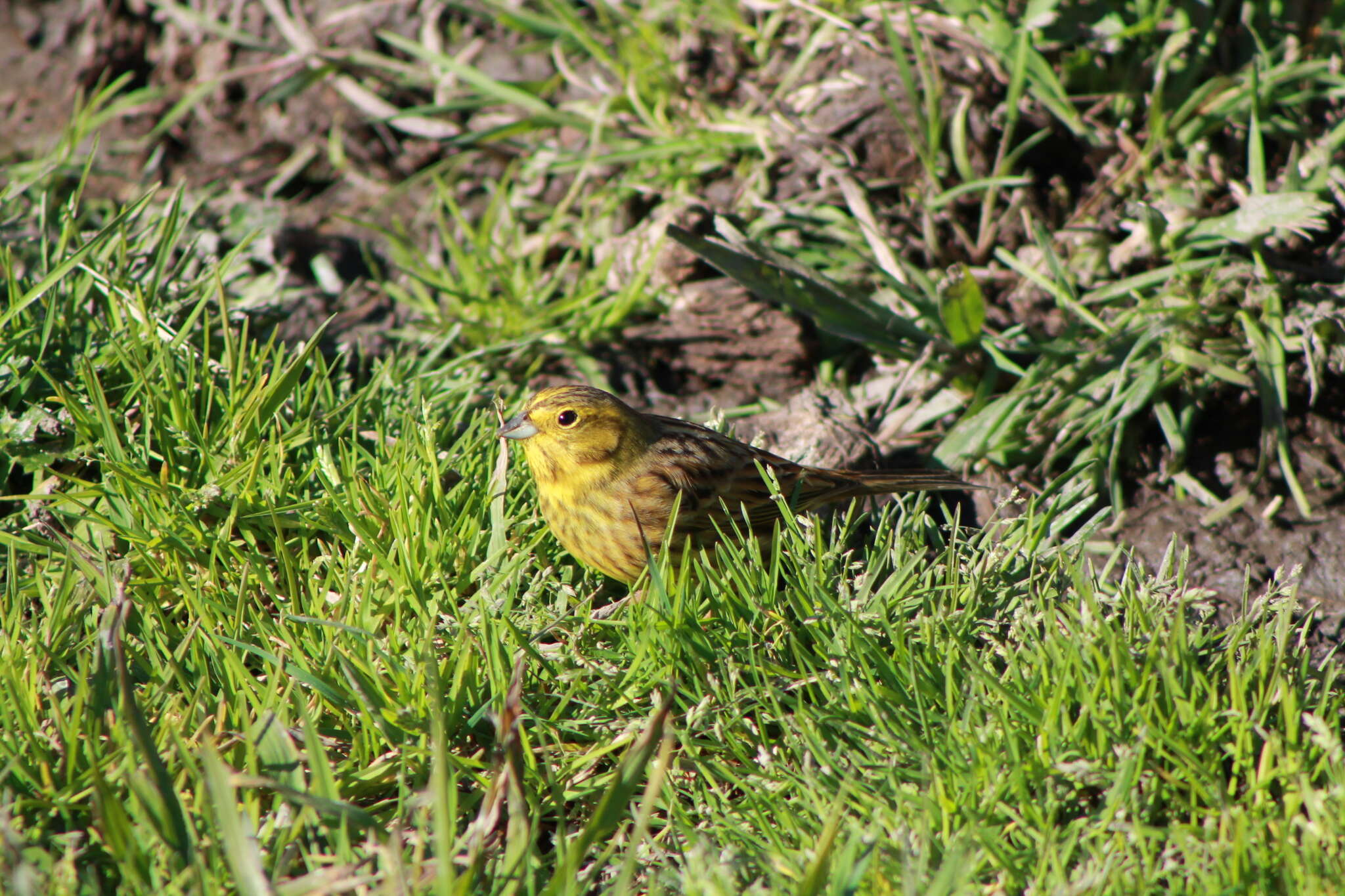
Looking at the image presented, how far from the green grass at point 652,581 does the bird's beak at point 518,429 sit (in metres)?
0.17

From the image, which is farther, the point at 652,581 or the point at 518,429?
the point at 518,429

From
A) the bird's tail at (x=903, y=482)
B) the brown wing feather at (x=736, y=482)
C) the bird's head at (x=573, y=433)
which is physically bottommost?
the bird's tail at (x=903, y=482)

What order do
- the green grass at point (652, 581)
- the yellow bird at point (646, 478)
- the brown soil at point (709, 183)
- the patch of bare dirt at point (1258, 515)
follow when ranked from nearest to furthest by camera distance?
1. the green grass at point (652, 581)
2. the yellow bird at point (646, 478)
3. the patch of bare dirt at point (1258, 515)
4. the brown soil at point (709, 183)

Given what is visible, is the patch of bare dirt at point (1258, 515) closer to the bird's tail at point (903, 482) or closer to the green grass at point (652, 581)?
the green grass at point (652, 581)

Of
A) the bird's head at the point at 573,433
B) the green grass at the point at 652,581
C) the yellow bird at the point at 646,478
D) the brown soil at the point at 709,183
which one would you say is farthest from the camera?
the brown soil at the point at 709,183

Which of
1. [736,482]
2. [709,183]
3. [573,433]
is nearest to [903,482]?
[736,482]

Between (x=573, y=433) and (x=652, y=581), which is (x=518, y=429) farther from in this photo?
(x=652, y=581)

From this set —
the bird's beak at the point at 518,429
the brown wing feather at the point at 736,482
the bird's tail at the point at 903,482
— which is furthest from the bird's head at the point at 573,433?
the bird's tail at the point at 903,482

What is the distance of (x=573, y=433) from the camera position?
3.49 meters

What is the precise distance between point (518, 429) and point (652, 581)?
86 cm

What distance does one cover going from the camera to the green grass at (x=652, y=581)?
2.35 m

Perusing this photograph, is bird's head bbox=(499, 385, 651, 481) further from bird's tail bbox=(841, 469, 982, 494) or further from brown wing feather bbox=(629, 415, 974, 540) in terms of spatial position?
bird's tail bbox=(841, 469, 982, 494)

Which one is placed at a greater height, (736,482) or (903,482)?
(736,482)

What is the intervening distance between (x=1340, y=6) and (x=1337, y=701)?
2985 mm
